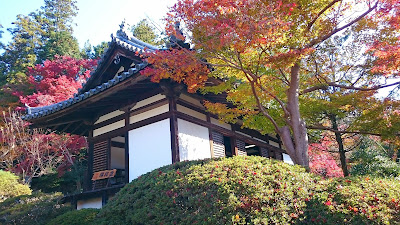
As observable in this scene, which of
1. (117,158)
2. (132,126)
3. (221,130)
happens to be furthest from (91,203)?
(221,130)

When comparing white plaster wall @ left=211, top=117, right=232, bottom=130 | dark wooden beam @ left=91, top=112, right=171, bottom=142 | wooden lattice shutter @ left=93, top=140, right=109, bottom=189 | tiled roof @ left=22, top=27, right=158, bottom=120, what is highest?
tiled roof @ left=22, top=27, right=158, bottom=120

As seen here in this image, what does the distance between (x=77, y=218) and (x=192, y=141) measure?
327 cm

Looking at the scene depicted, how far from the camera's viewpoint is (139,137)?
8109 mm

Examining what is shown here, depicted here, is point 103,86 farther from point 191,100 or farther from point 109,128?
point 191,100

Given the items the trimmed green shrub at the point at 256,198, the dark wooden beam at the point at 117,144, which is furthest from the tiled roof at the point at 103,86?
the trimmed green shrub at the point at 256,198

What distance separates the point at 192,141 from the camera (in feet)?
26.3

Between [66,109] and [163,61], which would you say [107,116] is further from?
[163,61]

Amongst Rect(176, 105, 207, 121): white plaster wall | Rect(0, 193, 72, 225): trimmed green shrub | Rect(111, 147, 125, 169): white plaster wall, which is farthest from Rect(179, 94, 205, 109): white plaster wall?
Rect(0, 193, 72, 225): trimmed green shrub

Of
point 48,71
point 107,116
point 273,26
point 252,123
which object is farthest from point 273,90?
point 48,71

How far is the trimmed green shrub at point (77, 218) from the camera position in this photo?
586 centimetres

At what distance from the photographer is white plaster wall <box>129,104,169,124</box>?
778 centimetres

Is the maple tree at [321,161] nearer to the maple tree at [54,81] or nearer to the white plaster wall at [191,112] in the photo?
the white plaster wall at [191,112]

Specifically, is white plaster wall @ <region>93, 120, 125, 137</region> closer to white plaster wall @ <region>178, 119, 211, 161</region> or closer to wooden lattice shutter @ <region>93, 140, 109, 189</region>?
wooden lattice shutter @ <region>93, 140, 109, 189</region>

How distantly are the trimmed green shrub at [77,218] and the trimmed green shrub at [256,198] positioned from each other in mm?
1367
